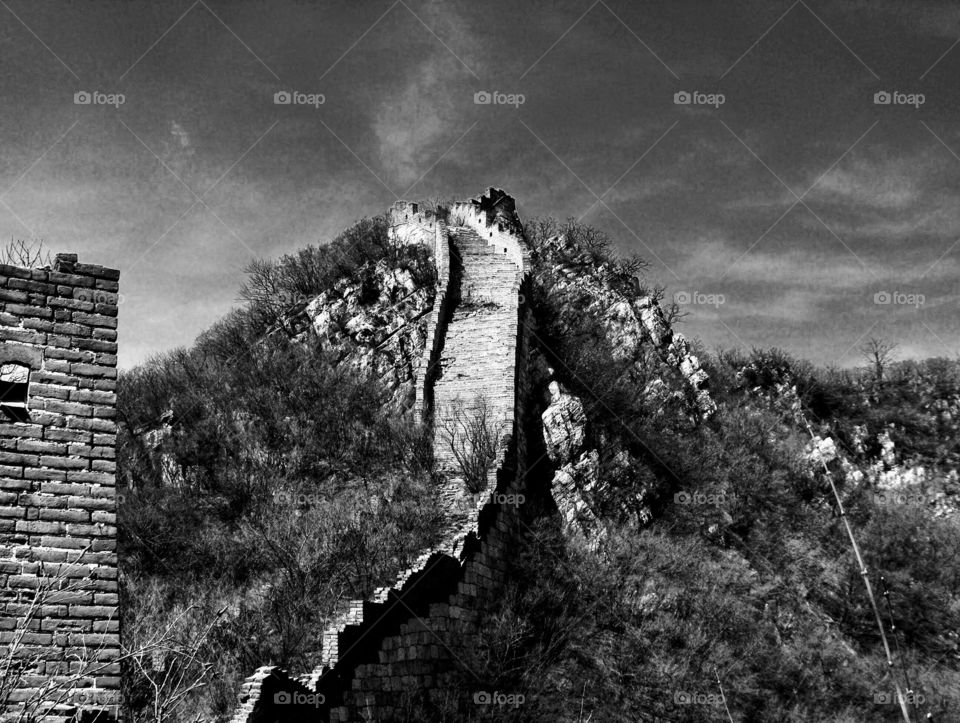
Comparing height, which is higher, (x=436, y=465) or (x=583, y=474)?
(x=436, y=465)

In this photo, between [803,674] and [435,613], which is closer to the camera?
[435,613]

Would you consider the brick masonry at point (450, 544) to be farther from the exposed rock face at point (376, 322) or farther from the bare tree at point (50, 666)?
the bare tree at point (50, 666)

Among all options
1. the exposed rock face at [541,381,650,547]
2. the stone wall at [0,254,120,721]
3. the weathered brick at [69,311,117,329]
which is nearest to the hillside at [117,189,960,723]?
the exposed rock face at [541,381,650,547]

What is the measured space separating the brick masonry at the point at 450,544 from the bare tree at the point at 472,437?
6.0 inches

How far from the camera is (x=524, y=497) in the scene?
20156mm

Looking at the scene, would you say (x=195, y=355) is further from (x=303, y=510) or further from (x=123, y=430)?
(x=303, y=510)

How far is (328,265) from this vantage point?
95.7 feet

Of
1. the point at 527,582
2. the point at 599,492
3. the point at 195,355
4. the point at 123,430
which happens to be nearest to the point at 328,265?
the point at 195,355

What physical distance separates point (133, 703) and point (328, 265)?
16.4 metres

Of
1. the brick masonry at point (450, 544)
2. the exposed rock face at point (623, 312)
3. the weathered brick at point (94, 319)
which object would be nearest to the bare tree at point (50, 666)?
the weathered brick at point (94, 319)

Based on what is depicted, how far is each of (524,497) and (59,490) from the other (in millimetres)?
13190

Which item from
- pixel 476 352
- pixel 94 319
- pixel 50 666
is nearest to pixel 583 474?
pixel 476 352

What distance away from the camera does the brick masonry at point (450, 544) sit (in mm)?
13859

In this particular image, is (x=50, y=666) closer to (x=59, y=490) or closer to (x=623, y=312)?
(x=59, y=490)
